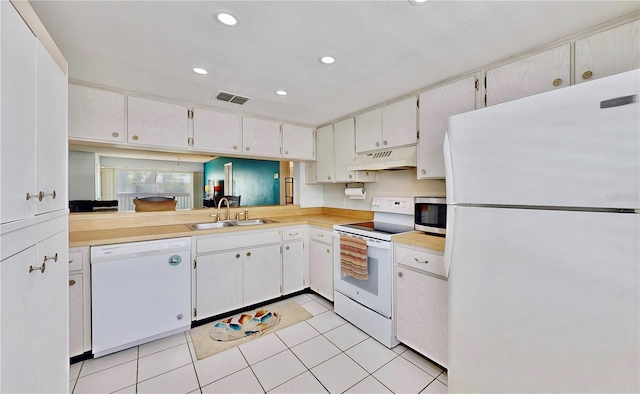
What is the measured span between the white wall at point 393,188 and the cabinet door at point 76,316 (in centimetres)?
275

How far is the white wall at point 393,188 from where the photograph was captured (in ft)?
7.98

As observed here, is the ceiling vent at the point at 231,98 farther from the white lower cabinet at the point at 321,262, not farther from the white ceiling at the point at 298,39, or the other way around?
the white lower cabinet at the point at 321,262

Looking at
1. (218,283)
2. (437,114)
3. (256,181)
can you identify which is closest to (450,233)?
(437,114)

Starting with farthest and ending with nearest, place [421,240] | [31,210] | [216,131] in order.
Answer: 1. [216,131]
2. [421,240]
3. [31,210]

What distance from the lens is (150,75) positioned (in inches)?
77.9

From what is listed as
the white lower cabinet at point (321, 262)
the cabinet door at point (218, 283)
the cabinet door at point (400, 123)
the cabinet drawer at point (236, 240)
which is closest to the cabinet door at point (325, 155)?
the white lower cabinet at point (321, 262)

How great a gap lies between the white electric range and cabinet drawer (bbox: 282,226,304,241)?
563 millimetres

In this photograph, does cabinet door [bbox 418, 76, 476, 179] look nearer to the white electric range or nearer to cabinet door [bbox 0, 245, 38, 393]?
the white electric range

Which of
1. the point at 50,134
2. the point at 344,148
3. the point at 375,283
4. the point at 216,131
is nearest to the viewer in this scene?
the point at 50,134

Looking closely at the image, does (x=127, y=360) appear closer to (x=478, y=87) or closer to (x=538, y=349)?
(x=538, y=349)

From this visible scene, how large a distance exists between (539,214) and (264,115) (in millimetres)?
2739

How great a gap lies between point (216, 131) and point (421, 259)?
2384mm

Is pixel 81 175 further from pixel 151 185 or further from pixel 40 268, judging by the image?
pixel 40 268

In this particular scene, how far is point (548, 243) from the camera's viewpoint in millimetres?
1090
